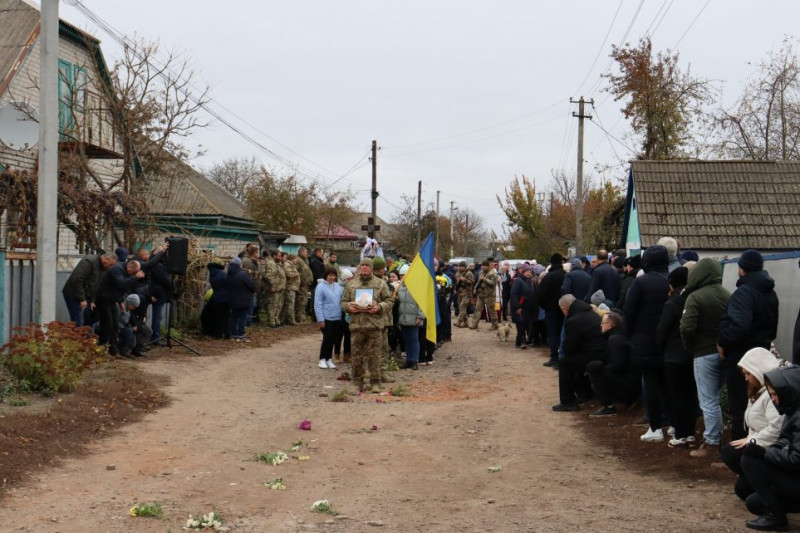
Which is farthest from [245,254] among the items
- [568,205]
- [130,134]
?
[568,205]

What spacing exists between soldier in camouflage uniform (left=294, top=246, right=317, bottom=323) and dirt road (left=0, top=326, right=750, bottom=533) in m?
11.1

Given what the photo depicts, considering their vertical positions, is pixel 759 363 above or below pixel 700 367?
above

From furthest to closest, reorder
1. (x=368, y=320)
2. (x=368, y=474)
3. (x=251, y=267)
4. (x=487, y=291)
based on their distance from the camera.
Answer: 1. (x=487, y=291)
2. (x=251, y=267)
3. (x=368, y=320)
4. (x=368, y=474)

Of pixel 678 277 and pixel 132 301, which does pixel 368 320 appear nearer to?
pixel 132 301

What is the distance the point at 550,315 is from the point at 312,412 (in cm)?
687

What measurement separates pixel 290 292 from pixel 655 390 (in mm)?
15499

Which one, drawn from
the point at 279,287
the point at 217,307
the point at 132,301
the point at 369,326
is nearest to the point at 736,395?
the point at 369,326

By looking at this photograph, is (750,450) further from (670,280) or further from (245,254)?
(245,254)

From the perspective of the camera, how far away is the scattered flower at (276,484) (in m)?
7.56

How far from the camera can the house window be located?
71.2 ft

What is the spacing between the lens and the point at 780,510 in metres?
5.98

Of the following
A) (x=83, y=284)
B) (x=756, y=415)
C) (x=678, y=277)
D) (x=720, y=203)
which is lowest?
(x=756, y=415)

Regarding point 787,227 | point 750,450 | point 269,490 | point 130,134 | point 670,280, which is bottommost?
point 269,490

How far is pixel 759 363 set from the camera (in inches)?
254
